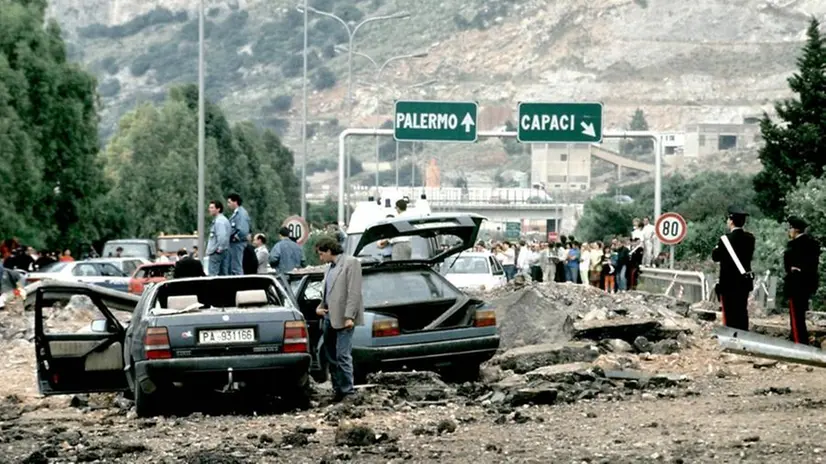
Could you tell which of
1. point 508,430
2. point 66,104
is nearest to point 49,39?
point 66,104

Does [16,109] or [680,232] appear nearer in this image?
[680,232]

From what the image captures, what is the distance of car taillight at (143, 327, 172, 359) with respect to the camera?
15875mm

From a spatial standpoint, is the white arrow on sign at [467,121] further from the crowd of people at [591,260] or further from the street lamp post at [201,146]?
the street lamp post at [201,146]

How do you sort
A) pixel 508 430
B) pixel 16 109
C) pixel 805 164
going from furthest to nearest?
1. pixel 16 109
2. pixel 805 164
3. pixel 508 430

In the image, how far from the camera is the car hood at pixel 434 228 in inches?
790

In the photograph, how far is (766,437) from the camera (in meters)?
13.2

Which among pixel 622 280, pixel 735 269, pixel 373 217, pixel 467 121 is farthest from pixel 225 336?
pixel 467 121

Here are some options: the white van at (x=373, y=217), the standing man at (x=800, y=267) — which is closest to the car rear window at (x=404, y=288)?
the standing man at (x=800, y=267)

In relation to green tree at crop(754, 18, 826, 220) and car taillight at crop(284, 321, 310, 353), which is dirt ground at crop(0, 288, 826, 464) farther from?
green tree at crop(754, 18, 826, 220)

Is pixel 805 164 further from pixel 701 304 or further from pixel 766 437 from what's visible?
pixel 766 437

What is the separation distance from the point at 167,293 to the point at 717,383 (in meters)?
5.37

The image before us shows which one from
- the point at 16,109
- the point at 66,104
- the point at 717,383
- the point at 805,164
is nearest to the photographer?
the point at 717,383

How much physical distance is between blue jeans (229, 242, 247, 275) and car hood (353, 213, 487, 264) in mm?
5942

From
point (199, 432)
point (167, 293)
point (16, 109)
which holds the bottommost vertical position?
point (199, 432)
